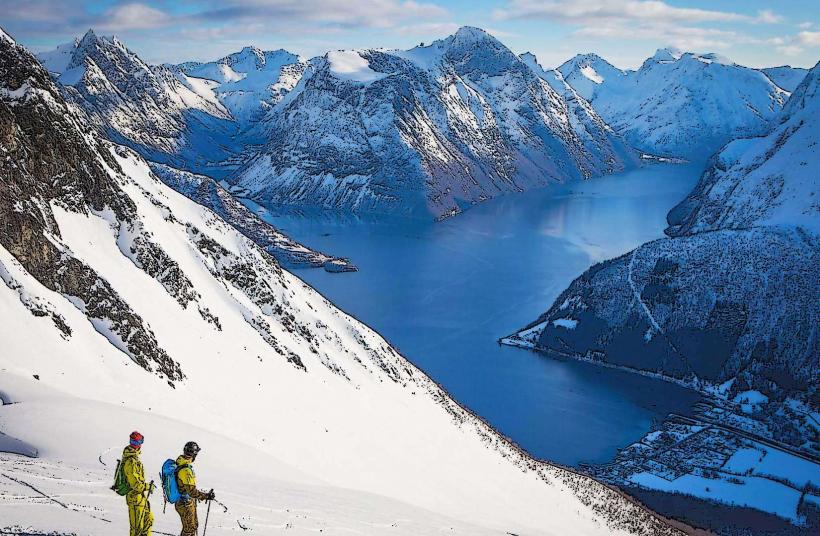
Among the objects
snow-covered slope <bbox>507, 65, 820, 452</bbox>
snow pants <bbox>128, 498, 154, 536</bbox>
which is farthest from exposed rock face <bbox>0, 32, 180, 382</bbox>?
snow-covered slope <bbox>507, 65, 820, 452</bbox>

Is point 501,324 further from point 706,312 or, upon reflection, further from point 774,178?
point 774,178

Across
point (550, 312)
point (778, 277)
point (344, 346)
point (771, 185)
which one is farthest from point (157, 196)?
point (771, 185)

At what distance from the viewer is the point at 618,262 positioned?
120438 millimetres

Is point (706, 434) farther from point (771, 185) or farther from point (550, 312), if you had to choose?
point (771, 185)

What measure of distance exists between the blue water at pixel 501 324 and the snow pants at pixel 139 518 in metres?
67.0

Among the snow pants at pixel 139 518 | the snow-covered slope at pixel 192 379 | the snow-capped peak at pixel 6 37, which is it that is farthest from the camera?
the snow-capped peak at pixel 6 37

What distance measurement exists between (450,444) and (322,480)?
2160 cm

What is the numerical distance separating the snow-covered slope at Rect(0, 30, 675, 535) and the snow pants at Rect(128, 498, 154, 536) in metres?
1.70

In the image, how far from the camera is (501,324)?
124 metres

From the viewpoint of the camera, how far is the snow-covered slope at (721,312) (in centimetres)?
9231

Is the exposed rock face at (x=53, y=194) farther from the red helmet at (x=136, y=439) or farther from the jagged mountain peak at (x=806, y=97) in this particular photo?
the jagged mountain peak at (x=806, y=97)

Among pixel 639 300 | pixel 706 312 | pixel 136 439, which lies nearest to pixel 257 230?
pixel 639 300

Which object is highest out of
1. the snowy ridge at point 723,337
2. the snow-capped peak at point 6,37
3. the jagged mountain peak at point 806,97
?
the jagged mountain peak at point 806,97

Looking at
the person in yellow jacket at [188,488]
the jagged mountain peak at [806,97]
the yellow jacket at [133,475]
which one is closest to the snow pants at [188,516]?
the person in yellow jacket at [188,488]
